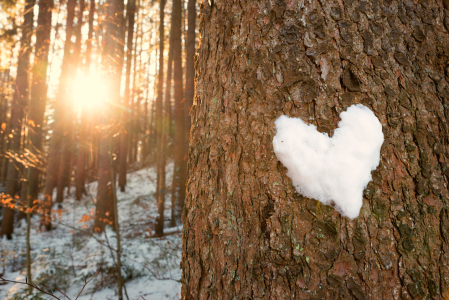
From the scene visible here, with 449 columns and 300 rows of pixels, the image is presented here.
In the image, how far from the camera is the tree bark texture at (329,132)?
2.75 ft

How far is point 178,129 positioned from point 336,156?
228 inches

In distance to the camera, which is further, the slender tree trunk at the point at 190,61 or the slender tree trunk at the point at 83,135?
the slender tree trunk at the point at 83,135

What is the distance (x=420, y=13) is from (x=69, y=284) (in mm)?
5853

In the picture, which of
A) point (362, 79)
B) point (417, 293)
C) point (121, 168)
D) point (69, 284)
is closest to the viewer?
point (417, 293)

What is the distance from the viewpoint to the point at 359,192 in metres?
0.86

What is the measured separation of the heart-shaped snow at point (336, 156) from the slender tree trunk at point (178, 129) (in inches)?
213

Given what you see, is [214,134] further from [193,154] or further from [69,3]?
[69,3]

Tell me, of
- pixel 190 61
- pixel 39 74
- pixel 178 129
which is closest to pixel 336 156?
pixel 178 129

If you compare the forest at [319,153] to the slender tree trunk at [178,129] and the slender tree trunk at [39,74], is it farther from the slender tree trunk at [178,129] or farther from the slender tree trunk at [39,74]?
the slender tree trunk at [39,74]

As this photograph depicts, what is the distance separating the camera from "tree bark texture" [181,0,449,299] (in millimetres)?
837

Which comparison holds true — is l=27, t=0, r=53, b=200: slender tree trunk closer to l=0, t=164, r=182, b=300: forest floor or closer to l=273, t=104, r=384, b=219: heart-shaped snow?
l=0, t=164, r=182, b=300: forest floor

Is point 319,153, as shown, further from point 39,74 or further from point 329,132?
point 39,74

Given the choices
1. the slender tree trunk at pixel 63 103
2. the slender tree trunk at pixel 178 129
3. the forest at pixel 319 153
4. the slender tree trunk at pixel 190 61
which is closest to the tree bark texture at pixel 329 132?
the forest at pixel 319 153

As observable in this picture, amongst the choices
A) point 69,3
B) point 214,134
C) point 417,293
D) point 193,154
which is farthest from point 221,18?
point 69,3
